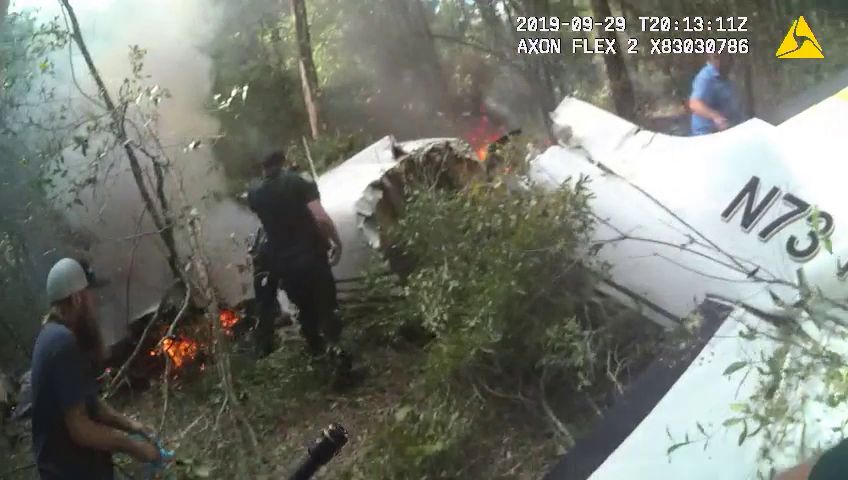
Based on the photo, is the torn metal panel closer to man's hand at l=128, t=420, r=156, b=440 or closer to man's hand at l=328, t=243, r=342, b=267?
man's hand at l=328, t=243, r=342, b=267

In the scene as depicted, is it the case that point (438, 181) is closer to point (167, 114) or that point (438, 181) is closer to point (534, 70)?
point (534, 70)

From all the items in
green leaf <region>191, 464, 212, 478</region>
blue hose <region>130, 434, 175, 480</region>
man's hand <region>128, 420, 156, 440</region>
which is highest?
man's hand <region>128, 420, 156, 440</region>

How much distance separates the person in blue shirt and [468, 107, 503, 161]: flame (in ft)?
1.00

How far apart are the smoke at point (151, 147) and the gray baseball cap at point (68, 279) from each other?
0.03 meters

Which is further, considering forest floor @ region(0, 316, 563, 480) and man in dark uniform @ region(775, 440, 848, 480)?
forest floor @ region(0, 316, 563, 480)

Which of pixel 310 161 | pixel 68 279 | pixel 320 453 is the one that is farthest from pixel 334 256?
pixel 68 279

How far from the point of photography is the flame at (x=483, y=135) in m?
1.29

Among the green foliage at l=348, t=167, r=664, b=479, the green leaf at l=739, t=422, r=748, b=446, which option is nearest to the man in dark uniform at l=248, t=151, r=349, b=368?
the green foliage at l=348, t=167, r=664, b=479

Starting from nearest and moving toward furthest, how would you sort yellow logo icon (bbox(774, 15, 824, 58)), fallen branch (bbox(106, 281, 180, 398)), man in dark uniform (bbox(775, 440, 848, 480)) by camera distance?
man in dark uniform (bbox(775, 440, 848, 480)) < yellow logo icon (bbox(774, 15, 824, 58)) < fallen branch (bbox(106, 281, 180, 398))

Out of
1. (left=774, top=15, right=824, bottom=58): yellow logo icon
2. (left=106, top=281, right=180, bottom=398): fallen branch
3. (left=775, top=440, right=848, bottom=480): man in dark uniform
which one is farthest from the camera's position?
(left=106, top=281, right=180, bottom=398): fallen branch

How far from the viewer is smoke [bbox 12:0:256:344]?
131 cm

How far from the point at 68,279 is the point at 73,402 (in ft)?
0.64

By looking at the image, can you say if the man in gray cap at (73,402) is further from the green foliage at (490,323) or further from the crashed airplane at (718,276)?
the crashed airplane at (718,276)

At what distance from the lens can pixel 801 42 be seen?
3.77ft
